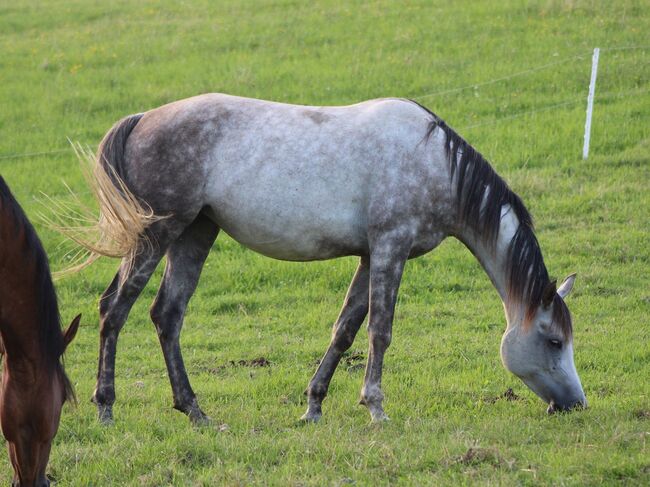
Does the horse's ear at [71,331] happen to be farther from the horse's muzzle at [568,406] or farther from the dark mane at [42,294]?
the horse's muzzle at [568,406]

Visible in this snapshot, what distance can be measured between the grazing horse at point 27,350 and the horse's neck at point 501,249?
3283 mm

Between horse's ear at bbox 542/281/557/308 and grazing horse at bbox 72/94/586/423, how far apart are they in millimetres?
11

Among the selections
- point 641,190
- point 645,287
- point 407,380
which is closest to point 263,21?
point 641,190

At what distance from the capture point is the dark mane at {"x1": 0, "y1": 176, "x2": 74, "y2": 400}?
4.60m

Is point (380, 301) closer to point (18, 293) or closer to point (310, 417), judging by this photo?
point (310, 417)

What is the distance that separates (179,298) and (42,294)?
7.99 ft

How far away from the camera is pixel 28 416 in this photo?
446 centimetres

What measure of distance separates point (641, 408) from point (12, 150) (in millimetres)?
12024

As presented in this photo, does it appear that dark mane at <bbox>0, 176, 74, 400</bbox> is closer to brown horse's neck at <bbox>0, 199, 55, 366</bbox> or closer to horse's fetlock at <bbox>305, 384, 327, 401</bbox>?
brown horse's neck at <bbox>0, 199, 55, 366</bbox>

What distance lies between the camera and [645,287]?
33.0 ft

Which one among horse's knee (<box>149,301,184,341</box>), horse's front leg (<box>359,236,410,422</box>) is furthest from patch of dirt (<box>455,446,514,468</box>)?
horse's knee (<box>149,301,184,341</box>)

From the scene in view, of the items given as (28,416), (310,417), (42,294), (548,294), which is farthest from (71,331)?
(548,294)

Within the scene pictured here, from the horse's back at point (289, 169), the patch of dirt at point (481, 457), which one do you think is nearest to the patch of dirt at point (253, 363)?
the horse's back at point (289, 169)

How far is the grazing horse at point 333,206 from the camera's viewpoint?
6.64 metres
